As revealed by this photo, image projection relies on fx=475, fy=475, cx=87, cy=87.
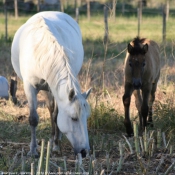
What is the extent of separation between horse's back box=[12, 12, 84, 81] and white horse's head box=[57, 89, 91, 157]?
0.59 m

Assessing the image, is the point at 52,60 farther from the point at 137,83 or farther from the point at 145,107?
the point at 145,107

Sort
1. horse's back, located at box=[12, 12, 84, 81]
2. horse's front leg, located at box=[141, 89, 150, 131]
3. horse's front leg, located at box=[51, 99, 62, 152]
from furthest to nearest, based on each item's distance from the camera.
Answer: horse's front leg, located at box=[141, 89, 150, 131], horse's front leg, located at box=[51, 99, 62, 152], horse's back, located at box=[12, 12, 84, 81]

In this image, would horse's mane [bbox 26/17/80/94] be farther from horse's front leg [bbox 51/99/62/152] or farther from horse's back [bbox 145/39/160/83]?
horse's back [bbox 145/39/160/83]

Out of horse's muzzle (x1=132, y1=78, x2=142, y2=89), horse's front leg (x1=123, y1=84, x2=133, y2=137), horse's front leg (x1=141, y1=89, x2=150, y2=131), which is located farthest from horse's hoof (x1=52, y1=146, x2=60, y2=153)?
horse's front leg (x1=141, y1=89, x2=150, y2=131)

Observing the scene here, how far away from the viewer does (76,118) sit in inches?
199

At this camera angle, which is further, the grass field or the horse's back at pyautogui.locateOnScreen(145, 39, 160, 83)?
the horse's back at pyautogui.locateOnScreen(145, 39, 160, 83)

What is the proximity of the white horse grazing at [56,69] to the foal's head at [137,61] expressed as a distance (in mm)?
769

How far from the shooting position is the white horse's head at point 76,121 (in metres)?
4.99

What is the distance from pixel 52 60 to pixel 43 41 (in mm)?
377

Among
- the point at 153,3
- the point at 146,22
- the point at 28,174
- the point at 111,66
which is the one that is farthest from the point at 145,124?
the point at 153,3

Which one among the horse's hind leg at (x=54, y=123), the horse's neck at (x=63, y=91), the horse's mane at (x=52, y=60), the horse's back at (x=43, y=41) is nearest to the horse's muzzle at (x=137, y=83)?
the horse's back at (x=43, y=41)

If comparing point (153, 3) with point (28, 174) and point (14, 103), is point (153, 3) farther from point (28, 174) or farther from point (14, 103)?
point (28, 174)

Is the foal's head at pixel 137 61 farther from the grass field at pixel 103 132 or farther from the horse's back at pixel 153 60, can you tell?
the horse's back at pixel 153 60

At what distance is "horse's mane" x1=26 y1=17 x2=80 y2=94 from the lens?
5207 mm
